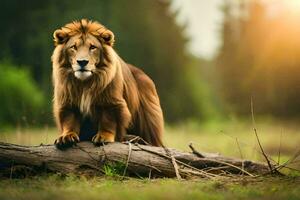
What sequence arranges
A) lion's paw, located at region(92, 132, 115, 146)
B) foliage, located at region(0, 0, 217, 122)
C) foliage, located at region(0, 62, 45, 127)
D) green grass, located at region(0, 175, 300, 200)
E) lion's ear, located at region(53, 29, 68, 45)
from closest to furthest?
green grass, located at region(0, 175, 300, 200) < lion's paw, located at region(92, 132, 115, 146) < lion's ear, located at region(53, 29, 68, 45) < foliage, located at region(0, 62, 45, 127) < foliage, located at region(0, 0, 217, 122)

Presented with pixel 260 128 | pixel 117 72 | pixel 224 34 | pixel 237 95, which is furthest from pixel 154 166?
pixel 224 34

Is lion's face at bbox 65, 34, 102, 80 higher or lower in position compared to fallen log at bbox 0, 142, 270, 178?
higher

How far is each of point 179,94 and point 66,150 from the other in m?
24.9

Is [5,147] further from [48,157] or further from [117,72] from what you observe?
[117,72]

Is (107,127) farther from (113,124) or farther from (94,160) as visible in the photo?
(94,160)

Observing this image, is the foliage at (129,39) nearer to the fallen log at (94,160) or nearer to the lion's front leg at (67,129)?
the lion's front leg at (67,129)

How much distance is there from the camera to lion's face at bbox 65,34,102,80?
28.6 ft

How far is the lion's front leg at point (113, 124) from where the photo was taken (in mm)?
8922

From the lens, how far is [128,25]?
3155 cm

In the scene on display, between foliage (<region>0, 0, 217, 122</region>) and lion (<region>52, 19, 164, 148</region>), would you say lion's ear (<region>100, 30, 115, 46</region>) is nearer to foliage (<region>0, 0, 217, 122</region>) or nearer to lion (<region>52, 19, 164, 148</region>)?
lion (<region>52, 19, 164, 148</region>)

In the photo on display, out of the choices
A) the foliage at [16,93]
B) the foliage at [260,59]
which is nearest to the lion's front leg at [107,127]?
the foliage at [16,93]

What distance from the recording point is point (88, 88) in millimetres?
8992

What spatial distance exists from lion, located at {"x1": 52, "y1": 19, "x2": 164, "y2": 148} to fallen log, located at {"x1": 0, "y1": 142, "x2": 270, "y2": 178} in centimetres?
14

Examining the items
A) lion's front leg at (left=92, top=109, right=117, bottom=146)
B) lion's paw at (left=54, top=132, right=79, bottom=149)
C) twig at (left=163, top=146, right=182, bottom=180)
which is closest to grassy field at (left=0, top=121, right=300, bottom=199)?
twig at (left=163, top=146, right=182, bottom=180)
